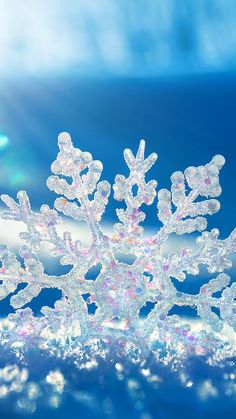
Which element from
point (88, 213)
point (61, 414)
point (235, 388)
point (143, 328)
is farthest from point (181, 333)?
point (61, 414)

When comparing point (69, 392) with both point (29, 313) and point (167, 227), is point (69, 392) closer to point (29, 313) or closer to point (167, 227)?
point (29, 313)

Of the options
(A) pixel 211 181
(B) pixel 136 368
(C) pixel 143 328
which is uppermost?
(A) pixel 211 181

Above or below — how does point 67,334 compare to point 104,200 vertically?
below

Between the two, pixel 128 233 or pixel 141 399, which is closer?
pixel 141 399

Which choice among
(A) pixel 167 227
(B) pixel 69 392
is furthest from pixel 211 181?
(B) pixel 69 392

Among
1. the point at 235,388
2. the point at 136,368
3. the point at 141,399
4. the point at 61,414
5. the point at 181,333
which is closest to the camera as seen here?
the point at 61,414

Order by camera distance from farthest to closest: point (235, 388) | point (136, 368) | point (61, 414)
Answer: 1. point (136, 368)
2. point (235, 388)
3. point (61, 414)
